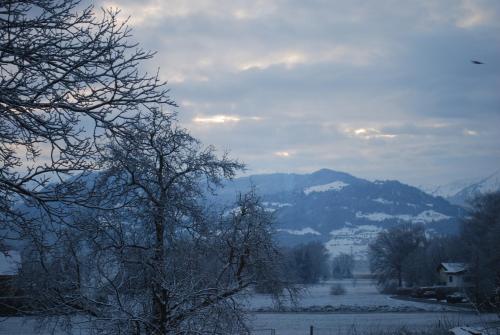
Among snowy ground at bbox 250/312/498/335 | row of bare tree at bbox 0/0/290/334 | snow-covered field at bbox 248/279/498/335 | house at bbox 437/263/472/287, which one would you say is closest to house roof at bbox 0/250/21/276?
row of bare tree at bbox 0/0/290/334

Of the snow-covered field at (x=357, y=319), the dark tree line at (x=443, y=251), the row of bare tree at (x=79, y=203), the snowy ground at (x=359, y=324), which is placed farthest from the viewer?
the dark tree line at (x=443, y=251)

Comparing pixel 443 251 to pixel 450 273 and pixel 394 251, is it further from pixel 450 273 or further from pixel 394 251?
pixel 450 273

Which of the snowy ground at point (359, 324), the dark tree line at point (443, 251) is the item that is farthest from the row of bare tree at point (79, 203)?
the dark tree line at point (443, 251)

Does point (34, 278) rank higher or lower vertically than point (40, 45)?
lower

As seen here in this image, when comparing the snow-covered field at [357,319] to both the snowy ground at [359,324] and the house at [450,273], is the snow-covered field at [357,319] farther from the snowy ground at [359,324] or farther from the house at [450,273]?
the house at [450,273]

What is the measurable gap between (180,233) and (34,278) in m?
5.45

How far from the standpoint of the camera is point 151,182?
44.2 feet

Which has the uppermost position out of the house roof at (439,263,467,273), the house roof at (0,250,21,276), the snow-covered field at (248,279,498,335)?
the house roof at (0,250,21,276)

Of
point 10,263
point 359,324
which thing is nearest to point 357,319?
point 359,324

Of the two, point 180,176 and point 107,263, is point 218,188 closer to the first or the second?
point 180,176

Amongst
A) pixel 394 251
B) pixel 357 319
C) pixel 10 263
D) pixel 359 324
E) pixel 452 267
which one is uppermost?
pixel 10 263

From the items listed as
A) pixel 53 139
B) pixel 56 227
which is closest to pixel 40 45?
pixel 53 139

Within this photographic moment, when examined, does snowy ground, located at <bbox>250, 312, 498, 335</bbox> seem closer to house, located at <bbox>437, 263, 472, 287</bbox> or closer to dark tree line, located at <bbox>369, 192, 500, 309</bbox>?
dark tree line, located at <bbox>369, 192, 500, 309</bbox>

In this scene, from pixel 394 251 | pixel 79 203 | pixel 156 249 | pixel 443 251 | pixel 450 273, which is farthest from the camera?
pixel 394 251
